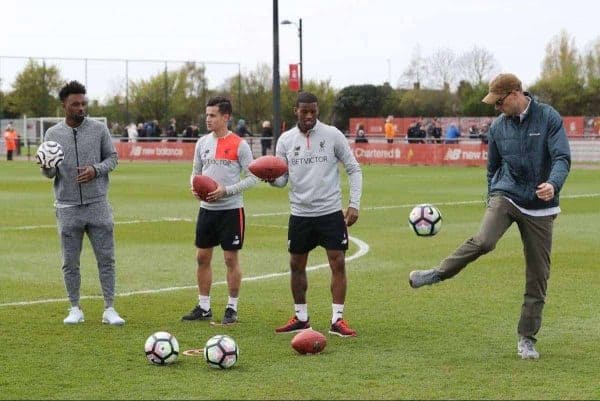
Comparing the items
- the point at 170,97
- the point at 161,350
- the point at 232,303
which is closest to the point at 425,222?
the point at 232,303

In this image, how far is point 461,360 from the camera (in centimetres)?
871

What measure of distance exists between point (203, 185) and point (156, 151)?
144ft

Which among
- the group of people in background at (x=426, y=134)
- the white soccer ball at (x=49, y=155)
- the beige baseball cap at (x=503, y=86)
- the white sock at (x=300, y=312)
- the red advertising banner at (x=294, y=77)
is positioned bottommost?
the white sock at (x=300, y=312)

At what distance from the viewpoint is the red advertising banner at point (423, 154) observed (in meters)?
43.3

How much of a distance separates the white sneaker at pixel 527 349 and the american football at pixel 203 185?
316cm

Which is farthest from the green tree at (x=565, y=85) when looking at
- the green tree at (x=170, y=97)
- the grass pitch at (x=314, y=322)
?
the grass pitch at (x=314, y=322)

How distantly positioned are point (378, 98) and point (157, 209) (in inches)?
2685

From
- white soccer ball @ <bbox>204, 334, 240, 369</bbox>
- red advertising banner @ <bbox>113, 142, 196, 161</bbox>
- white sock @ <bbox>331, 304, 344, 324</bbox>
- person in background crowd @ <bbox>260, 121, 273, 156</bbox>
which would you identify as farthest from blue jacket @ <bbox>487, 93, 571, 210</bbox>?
red advertising banner @ <bbox>113, 142, 196, 161</bbox>

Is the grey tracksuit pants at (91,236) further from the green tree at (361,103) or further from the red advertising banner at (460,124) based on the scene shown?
the green tree at (361,103)

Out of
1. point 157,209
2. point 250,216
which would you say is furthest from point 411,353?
point 157,209

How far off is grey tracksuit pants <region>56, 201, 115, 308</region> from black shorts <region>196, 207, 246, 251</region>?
0.86 m

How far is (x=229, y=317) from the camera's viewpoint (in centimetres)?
1059

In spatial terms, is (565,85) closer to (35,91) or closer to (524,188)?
(35,91)

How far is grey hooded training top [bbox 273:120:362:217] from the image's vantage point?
9.96m
